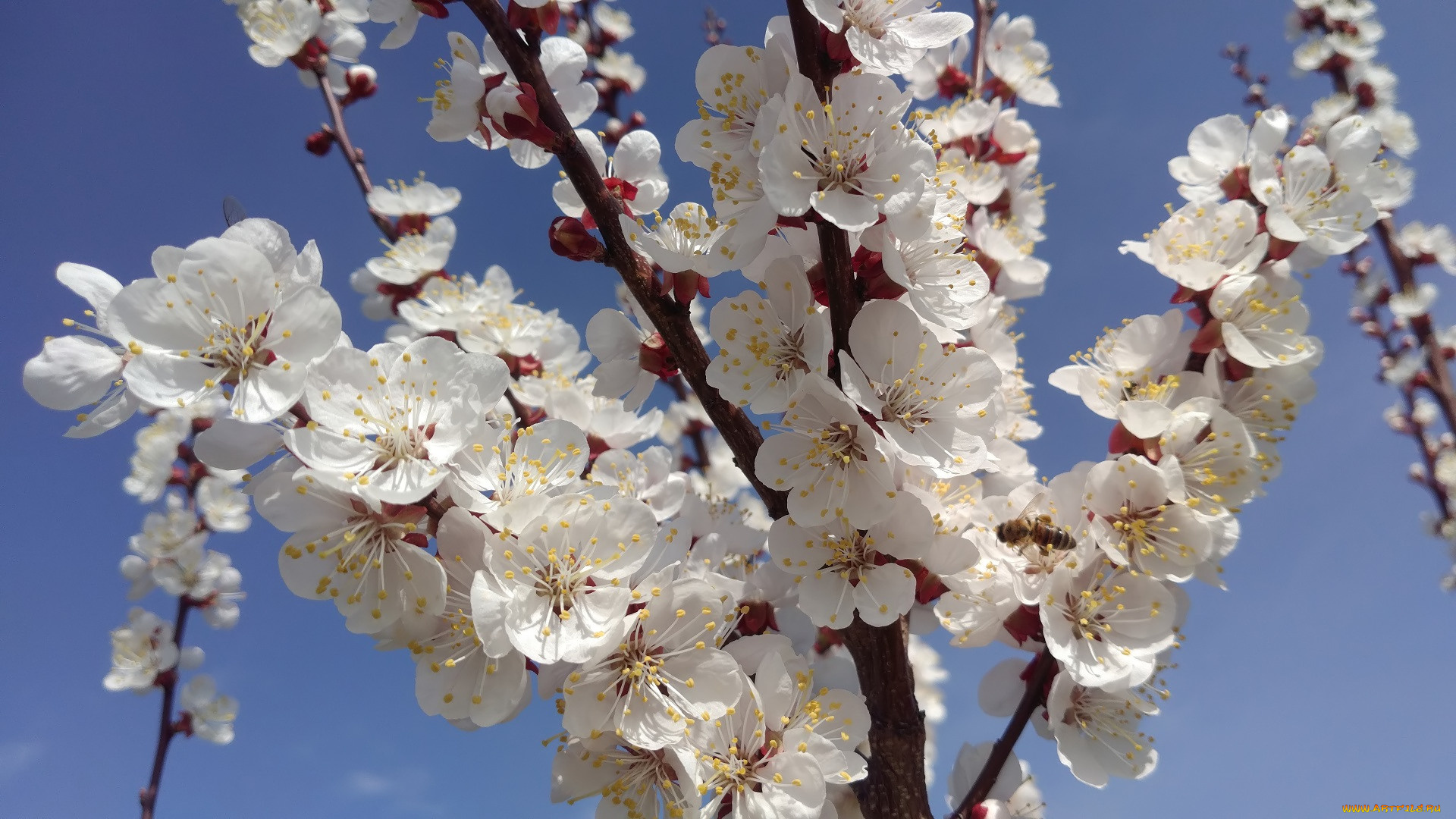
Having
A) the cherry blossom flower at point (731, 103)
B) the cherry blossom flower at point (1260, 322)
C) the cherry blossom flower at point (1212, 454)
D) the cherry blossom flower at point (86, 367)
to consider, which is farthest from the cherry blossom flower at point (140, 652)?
the cherry blossom flower at point (1260, 322)

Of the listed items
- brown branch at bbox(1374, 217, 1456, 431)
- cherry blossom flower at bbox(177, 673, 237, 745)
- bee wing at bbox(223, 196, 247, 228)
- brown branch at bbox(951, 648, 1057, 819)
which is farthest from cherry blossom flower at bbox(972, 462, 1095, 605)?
cherry blossom flower at bbox(177, 673, 237, 745)

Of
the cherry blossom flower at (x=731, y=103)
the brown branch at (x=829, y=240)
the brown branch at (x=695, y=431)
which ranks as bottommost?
the brown branch at (x=829, y=240)

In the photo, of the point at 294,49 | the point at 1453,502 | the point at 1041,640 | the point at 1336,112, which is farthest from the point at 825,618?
the point at 1453,502

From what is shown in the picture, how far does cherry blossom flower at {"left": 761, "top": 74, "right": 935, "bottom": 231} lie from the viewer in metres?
1.28

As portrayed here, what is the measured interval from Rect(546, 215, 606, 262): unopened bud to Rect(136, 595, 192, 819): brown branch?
417cm

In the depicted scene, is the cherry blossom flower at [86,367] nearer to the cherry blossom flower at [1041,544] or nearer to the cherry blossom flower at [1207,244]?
the cherry blossom flower at [1041,544]

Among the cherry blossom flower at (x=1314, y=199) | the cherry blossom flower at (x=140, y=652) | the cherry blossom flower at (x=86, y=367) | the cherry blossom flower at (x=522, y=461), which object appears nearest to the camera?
the cherry blossom flower at (x=86, y=367)

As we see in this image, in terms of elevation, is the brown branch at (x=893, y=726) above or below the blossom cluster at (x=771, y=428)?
below

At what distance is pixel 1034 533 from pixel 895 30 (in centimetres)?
112

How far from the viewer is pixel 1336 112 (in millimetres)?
4121

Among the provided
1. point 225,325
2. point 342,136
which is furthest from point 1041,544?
point 342,136

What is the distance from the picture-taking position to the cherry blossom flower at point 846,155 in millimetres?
1275

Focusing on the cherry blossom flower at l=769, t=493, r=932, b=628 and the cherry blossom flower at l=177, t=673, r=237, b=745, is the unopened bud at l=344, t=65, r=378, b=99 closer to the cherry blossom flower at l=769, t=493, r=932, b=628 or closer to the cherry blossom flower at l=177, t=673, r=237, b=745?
the cherry blossom flower at l=769, t=493, r=932, b=628

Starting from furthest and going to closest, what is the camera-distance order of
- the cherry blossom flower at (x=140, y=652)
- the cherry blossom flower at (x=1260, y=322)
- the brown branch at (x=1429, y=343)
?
the cherry blossom flower at (x=140, y=652) → the brown branch at (x=1429, y=343) → the cherry blossom flower at (x=1260, y=322)
